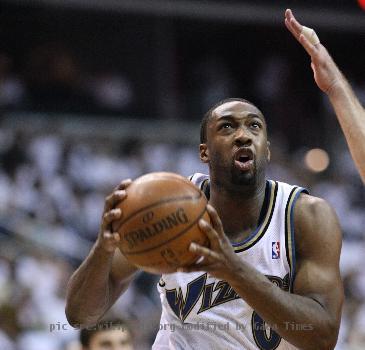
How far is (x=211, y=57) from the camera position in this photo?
15094 millimetres

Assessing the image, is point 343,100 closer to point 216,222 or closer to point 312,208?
point 312,208

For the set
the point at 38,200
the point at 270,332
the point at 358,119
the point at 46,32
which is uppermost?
the point at 46,32

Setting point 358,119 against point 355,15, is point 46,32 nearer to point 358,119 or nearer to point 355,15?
point 355,15

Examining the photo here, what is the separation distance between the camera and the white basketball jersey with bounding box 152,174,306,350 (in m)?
4.32

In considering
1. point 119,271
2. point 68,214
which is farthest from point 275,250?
point 68,214

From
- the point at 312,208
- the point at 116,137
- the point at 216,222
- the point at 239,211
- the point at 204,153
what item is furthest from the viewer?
the point at 116,137

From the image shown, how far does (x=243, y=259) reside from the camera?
4195 millimetres

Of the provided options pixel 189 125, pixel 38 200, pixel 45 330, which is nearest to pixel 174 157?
pixel 189 125

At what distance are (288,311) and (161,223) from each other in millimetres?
723

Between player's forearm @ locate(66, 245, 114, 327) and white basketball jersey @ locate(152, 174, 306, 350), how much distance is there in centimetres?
39

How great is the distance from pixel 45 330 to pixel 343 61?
29.7ft

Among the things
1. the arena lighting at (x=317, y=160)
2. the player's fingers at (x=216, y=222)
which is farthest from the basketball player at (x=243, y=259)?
the arena lighting at (x=317, y=160)

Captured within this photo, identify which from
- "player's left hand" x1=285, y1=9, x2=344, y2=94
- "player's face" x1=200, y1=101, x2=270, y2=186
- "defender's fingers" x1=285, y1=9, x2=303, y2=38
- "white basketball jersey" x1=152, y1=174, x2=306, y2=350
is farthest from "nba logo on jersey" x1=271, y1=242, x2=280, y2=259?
"defender's fingers" x1=285, y1=9, x2=303, y2=38

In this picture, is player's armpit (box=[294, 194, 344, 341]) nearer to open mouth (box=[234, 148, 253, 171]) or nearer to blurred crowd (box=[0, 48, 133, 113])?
open mouth (box=[234, 148, 253, 171])
